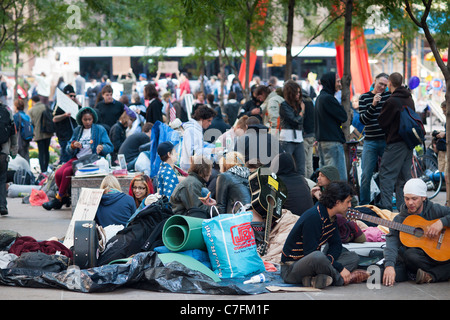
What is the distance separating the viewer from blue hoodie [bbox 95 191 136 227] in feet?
29.7

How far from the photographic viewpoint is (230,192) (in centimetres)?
861

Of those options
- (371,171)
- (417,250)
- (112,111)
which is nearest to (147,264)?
(417,250)

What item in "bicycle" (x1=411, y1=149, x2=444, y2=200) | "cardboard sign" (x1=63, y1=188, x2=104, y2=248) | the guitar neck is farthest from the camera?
"bicycle" (x1=411, y1=149, x2=444, y2=200)

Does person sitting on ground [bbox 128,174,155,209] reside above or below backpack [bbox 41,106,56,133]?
below

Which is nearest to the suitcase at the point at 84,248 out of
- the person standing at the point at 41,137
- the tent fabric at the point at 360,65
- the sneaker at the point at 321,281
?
the sneaker at the point at 321,281

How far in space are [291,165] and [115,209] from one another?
7.28 feet

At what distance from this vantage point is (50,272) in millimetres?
7078

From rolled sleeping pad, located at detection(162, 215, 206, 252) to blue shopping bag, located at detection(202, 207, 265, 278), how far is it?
10cm

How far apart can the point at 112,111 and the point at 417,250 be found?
30.9 feet

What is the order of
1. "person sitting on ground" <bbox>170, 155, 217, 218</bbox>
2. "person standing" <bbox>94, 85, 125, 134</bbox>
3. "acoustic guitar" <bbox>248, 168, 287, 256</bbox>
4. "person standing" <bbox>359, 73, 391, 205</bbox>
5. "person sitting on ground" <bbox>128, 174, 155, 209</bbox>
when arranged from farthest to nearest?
"person standing" <bbox>94, 85, 125, 134</bbox> < "person standing" <bbox>359, 73, 391, 205</bbox> < "person sitting on ground" <bbox>128, 174, 155, 209</bbox> < "person sitting on ground" <bbox>170, 155, 217, 218</bbox> < "acoustic guitar" <bbox>248, 168, 287, 256</bbox>

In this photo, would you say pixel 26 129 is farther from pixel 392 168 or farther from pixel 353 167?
pixel 392 168

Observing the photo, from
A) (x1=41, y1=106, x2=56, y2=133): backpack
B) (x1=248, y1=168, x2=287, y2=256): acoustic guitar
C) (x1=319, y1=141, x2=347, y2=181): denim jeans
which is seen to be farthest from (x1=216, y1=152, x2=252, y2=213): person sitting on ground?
(x1=41, y1=106, x2=56, y2=133): backpack

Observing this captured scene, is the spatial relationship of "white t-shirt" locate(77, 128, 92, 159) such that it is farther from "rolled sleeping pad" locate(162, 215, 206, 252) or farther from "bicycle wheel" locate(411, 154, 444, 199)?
"bicycle wheel" locate(411, 154, 444, 199)

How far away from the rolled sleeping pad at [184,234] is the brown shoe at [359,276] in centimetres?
151
